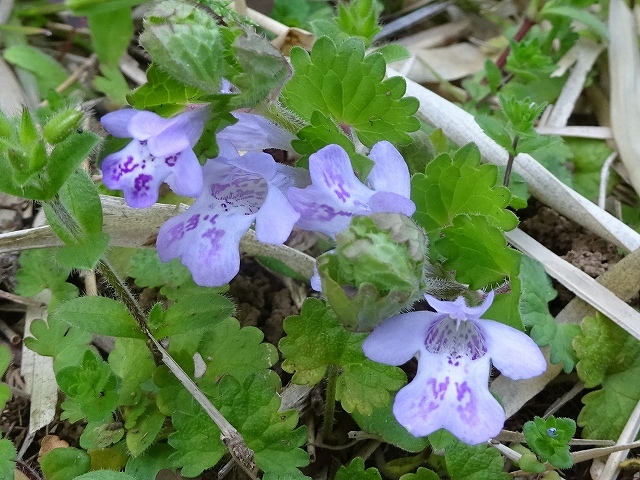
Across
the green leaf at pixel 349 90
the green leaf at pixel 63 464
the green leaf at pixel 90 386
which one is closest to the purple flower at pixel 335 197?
the green leaf at pixel 349 90

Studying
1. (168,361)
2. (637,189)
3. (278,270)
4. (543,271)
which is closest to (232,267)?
(168,361)

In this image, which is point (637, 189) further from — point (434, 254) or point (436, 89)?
point (434, 254)

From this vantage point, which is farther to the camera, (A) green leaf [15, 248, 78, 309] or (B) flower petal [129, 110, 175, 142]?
(A) green leaf [15, 248, 78, 309]

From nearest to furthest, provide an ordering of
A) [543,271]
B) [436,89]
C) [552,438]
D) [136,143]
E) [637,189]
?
[136,143] < [552,438] < [543,271] < [637,189] < [436,89]

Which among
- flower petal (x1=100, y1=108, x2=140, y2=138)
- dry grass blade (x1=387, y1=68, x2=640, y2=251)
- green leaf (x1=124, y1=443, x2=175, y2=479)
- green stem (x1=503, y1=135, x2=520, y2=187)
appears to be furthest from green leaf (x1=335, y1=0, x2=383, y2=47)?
green leaf (x1=124, y1=443, x2=175, y2=479)

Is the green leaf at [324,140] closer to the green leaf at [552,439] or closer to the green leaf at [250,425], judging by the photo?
the green leaf at [250,425]

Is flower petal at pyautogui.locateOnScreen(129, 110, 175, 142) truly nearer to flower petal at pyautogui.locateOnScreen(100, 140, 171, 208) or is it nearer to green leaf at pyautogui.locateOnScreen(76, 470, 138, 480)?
flower petal at pyautogui.locateOnScreen(100, 140, 171, 208)

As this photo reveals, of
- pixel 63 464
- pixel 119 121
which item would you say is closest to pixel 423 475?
pixel 63 464

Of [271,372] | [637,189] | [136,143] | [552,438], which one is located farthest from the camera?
[637,189]
